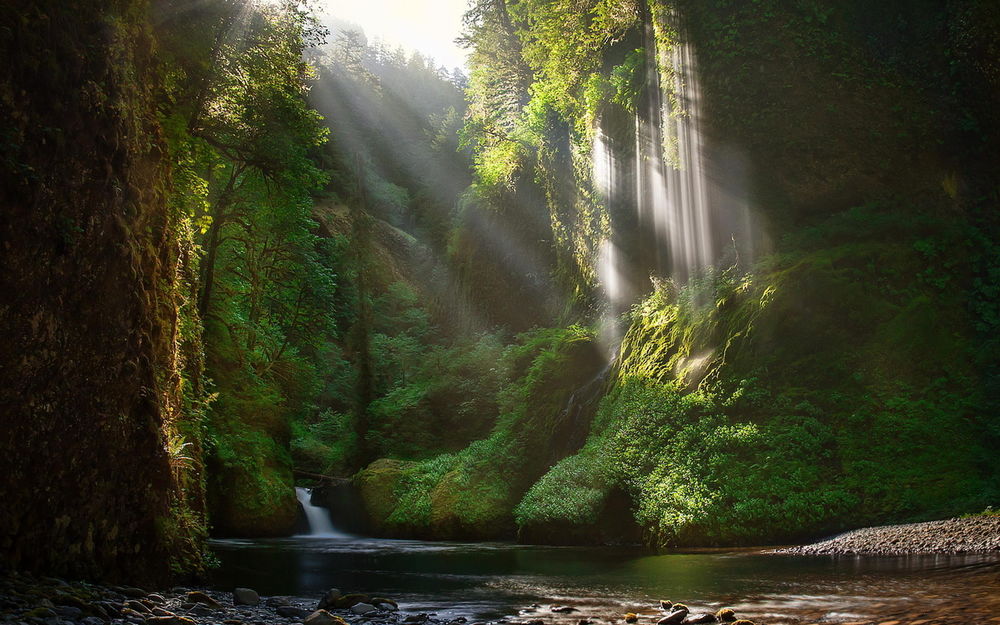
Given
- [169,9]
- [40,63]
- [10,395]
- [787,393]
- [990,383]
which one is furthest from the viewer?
[787,393]

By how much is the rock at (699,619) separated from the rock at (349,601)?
11.3 ft

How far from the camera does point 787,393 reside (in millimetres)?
12172

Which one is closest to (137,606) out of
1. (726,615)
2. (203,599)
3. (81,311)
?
(203,599)

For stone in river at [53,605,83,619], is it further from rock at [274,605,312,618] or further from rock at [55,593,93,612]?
rock at [274,605,312,618]

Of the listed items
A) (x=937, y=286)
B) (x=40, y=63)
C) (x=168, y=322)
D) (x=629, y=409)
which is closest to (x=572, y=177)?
(x=629, y=409)

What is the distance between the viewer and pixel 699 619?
556 cm

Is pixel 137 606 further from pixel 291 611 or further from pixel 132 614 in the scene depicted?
pixel 291 611

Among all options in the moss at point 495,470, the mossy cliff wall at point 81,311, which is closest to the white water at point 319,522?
the moss at point 495,470

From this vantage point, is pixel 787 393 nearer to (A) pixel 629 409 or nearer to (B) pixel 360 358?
(A) pixel 629 409

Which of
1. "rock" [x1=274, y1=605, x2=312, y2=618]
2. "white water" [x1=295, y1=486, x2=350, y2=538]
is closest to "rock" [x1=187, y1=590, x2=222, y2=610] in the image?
"rock" [x1=274, y1=605, x2=312, y2=618]

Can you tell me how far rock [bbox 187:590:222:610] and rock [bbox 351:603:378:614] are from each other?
4.24ft

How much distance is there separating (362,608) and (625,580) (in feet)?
11.2

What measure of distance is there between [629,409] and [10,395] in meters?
11.9

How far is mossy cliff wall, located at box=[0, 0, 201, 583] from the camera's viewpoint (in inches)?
210
